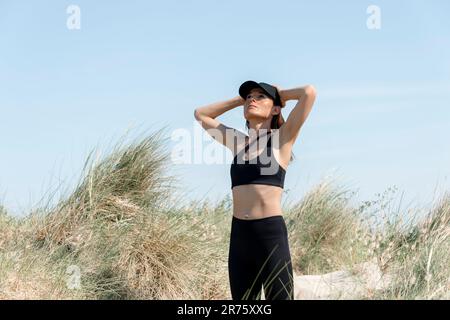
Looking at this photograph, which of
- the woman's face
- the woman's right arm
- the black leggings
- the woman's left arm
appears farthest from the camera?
the woman's right arm

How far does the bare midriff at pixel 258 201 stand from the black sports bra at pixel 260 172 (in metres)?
0.04

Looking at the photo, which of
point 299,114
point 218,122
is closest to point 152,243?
point 218,122

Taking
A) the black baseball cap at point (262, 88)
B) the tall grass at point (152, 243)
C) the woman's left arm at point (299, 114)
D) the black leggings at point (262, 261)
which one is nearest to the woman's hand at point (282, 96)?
the black baseball cap at point (262, 88)

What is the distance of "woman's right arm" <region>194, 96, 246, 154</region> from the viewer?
15.9 feet

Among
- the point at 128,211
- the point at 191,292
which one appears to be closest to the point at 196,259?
the point at 191,292

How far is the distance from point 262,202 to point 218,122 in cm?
94

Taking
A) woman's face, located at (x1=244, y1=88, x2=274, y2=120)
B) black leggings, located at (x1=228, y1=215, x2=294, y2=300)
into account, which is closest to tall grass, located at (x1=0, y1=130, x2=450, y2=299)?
black leggings, located at (x1=228, y1=215, x2=294, y2=300)

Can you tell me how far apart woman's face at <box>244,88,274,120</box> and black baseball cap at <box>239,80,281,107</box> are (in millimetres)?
37

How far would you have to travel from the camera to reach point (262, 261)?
4.39m

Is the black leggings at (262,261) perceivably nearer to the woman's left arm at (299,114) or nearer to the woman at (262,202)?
the woman at (262,202)

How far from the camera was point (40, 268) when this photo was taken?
19.7 feet

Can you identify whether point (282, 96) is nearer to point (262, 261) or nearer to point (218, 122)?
point (218, 122)

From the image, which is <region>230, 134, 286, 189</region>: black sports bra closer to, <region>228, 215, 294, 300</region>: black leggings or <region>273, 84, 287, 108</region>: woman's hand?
<region>228, 215, 294, 300</region>: black leggings
